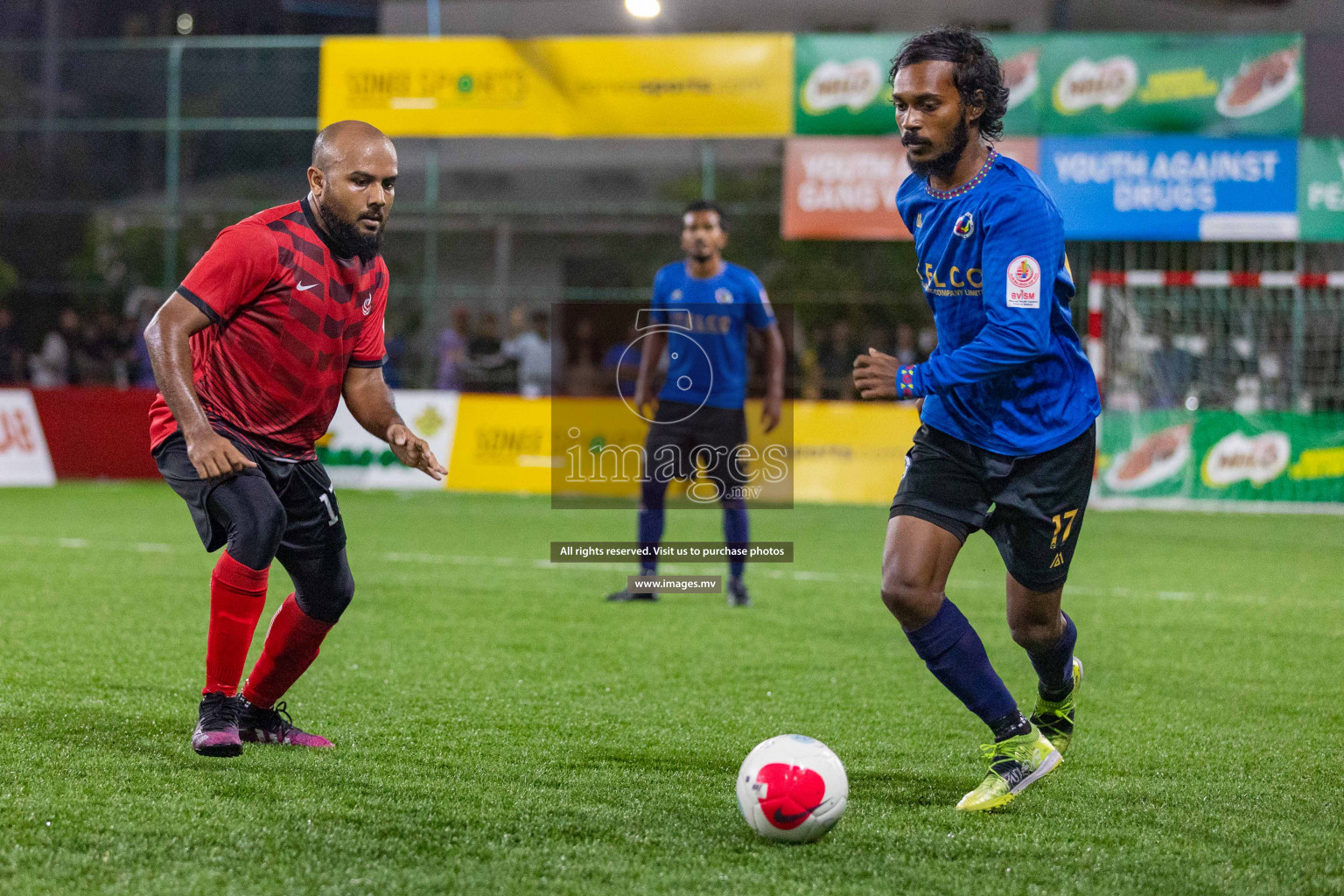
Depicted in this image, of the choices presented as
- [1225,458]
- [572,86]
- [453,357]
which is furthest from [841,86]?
[1225,458]

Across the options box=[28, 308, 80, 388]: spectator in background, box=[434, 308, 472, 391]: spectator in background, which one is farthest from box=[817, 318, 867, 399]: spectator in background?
box=[28, 308, 80, 388]: spectator in background

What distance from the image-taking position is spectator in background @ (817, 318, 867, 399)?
16.3m

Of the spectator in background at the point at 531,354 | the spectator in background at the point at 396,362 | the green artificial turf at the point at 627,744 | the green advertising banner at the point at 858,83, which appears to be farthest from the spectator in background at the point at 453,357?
the green artificial turf at the point at 627,744

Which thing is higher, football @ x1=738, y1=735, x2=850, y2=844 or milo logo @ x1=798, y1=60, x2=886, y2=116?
milo logo @ x1=798, y1=60, x2=886, y2=116

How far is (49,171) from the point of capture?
2564 centimetres

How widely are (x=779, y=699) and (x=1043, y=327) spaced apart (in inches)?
85.4

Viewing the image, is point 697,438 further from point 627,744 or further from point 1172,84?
point 1172,84

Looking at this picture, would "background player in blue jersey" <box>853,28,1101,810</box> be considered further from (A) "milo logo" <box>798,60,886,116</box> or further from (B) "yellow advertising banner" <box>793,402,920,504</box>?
(A) "milo logo" <box>798,60,886,116</box>

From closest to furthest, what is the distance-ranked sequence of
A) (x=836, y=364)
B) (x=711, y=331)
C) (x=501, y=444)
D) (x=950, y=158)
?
(x=950, y=158)
(x=711, y=331)
(x=501, y=444)
(x=836, y=364)

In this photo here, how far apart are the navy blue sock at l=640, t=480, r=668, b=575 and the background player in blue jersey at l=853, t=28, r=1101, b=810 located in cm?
406

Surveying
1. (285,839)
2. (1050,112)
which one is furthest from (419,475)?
(285,839)

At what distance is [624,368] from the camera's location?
16.2 metres

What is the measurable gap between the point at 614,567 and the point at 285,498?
560cm

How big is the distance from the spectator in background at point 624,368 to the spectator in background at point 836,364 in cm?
219
